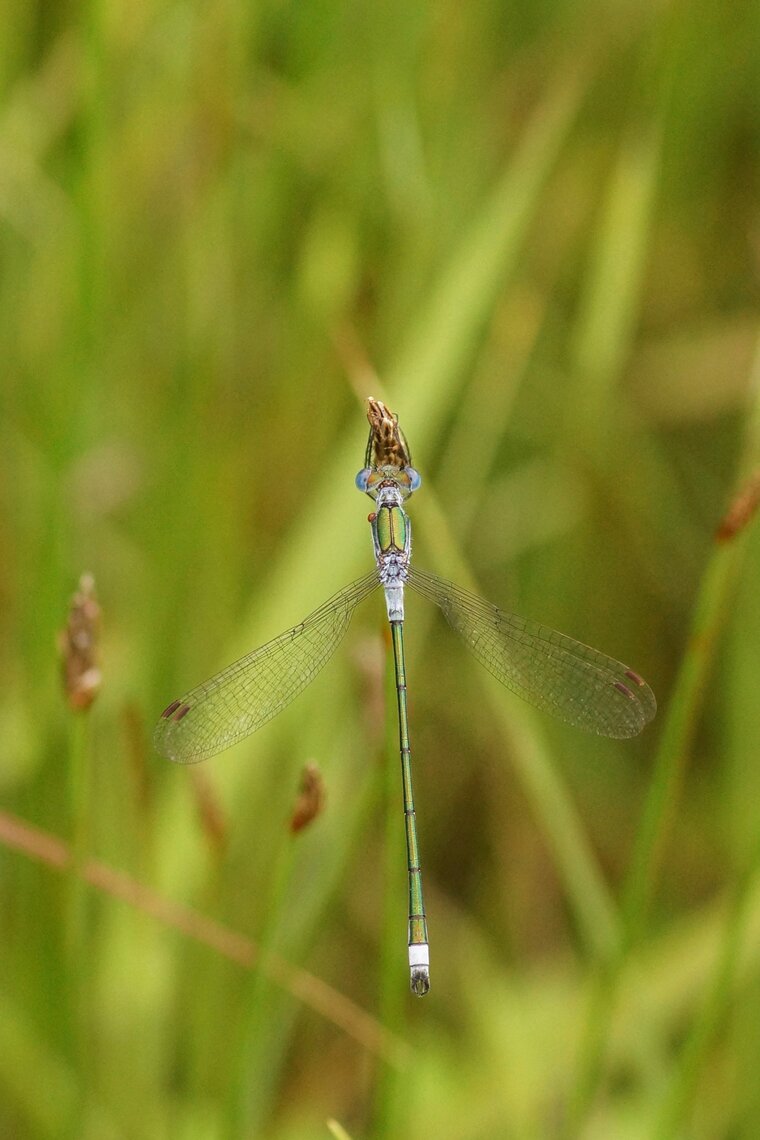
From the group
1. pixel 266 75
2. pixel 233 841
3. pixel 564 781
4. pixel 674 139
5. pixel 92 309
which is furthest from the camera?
pixel 674 139

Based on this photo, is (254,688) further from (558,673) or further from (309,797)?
(309,797)

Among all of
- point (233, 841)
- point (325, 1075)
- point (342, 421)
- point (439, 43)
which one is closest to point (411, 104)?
point (439, 43)

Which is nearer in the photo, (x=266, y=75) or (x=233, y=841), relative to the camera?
(x=233, y=841)

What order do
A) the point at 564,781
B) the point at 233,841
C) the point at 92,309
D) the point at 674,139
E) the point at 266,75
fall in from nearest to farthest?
the point at 92,309, the point at 233,841, the point at 266,75, the point at 564,781, the point at 674,139

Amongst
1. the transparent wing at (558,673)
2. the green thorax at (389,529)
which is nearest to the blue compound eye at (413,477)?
the transparent wing at (558,673)

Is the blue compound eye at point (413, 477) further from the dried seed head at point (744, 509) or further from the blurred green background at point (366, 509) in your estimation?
the dried seed head at point (744, 509)

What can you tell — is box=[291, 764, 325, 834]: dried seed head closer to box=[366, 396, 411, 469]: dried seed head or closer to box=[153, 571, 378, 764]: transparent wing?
box=[366, 396, 411, 469]: dried seed head

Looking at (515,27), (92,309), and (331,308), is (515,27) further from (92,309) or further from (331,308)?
(92,309)
